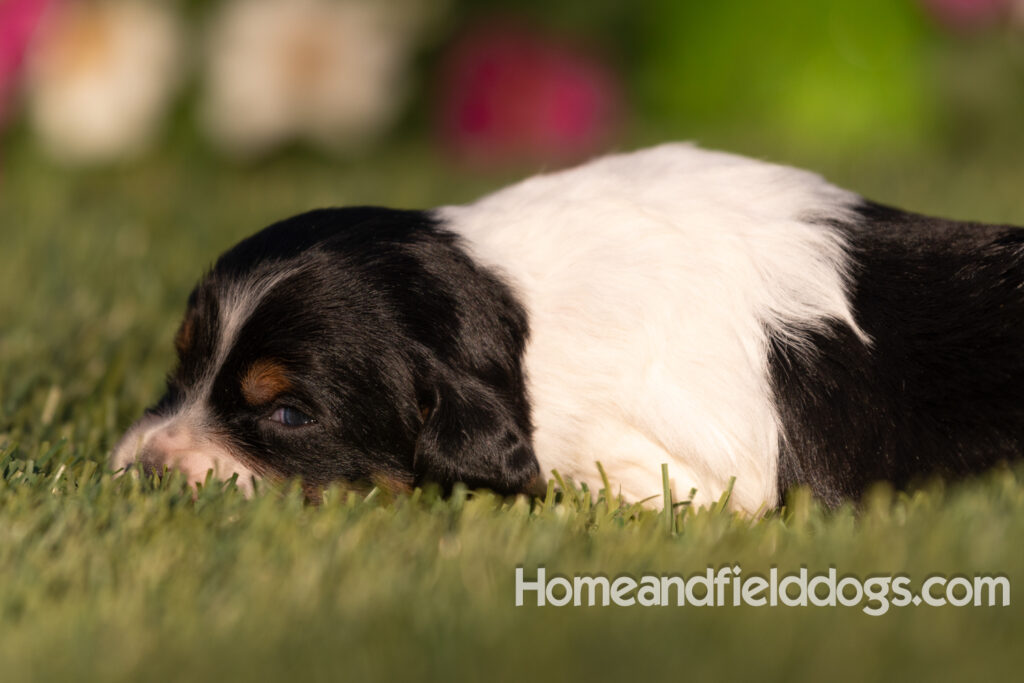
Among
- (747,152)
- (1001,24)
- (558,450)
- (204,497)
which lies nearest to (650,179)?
(558,450)

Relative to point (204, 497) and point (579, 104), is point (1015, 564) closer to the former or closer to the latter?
point (204, 497)

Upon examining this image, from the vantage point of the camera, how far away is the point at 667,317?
3131 millimetres

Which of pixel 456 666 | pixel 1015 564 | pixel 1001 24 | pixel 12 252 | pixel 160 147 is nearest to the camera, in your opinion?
pixel 456 666

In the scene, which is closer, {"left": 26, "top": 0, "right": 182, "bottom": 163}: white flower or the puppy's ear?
the puppy's ear

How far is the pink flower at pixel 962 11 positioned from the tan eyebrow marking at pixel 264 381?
547 cm

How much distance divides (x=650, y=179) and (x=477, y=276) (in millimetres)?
631

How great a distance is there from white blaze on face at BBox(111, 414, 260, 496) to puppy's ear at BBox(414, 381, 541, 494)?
456 millimetres

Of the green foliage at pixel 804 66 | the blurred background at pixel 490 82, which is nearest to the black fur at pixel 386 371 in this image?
the blurred background at pixel 490 82

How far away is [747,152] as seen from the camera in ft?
22.7

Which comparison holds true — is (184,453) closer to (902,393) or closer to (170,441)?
(170,441)

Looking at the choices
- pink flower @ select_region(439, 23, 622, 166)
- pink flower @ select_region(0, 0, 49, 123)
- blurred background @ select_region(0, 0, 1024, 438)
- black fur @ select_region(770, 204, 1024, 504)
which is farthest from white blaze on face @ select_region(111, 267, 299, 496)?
pink flower @ select_region(439, 23, 622, 166)

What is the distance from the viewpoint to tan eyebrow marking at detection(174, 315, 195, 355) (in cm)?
336

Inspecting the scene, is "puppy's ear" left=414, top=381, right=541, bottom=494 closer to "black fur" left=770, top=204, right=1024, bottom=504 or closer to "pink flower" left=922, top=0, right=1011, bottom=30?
"black fur" left=770, top=204, right=1024, bottom=504

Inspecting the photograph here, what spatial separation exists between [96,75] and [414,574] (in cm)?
580
